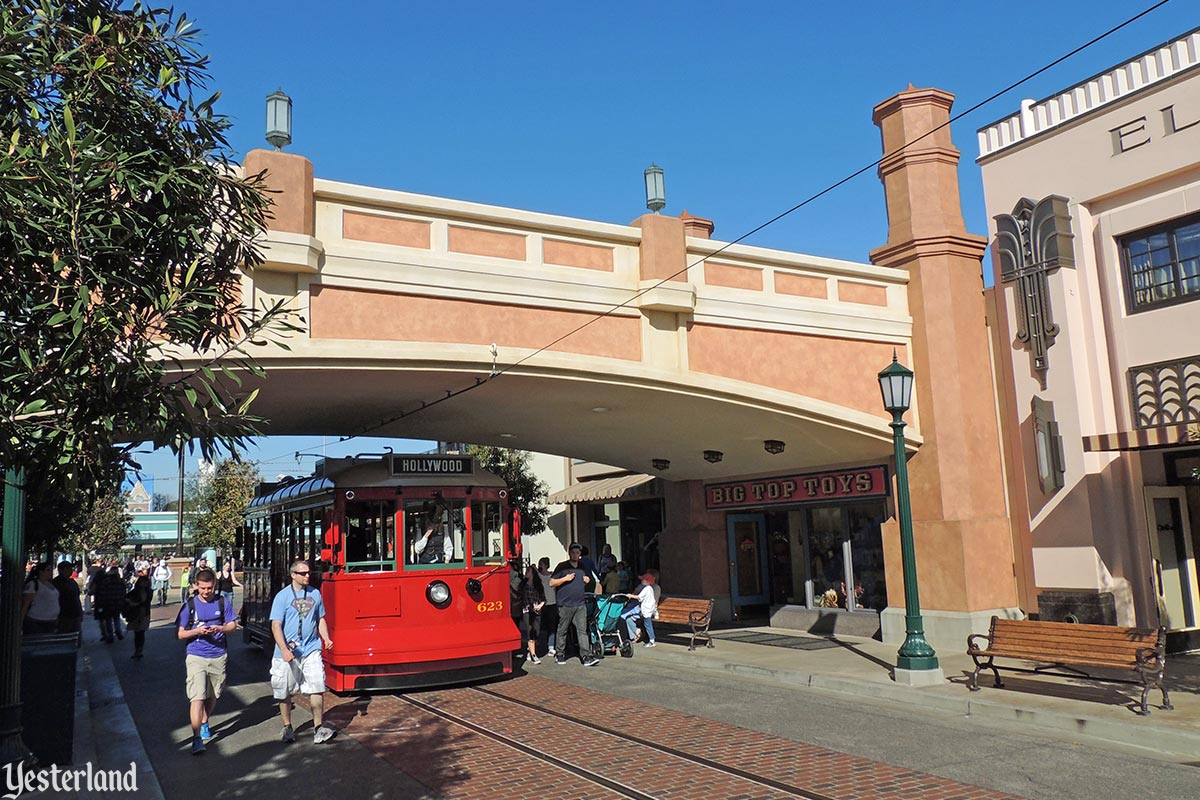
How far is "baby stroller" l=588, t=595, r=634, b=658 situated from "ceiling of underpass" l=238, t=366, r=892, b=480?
10.2 ft

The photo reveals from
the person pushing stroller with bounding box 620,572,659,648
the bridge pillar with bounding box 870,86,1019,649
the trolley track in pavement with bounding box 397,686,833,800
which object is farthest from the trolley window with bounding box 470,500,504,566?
the bridge pillar with bounding box 870,86,1019,649

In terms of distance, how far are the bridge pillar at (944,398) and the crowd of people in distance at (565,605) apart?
413 cm

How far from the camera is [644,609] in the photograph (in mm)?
15531

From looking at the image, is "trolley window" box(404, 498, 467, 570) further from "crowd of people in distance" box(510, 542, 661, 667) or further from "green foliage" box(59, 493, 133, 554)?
"green foliage" box(59, 493, 133, 554)

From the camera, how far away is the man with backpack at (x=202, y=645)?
869cm

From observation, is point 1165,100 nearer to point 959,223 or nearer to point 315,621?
point 959,223

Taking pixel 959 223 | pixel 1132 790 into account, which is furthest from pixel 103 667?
pixel 959 223

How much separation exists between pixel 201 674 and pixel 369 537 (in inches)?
145

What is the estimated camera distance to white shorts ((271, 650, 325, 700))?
8.87 metres

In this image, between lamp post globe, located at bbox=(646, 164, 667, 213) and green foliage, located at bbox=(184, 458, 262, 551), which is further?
Answer: green foliage, located at bbox=(184, 458, 262, 551)

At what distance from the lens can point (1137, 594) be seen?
13.2 meters

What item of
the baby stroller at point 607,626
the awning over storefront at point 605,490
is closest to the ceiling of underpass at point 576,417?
the baby stroller at point 607,626

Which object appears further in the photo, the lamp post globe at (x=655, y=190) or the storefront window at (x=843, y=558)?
the storefront window at (x=843, y=558)

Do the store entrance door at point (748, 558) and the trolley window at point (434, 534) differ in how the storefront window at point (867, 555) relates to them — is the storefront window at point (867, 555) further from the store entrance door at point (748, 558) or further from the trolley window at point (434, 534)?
the trolley window at point (434, 534)
